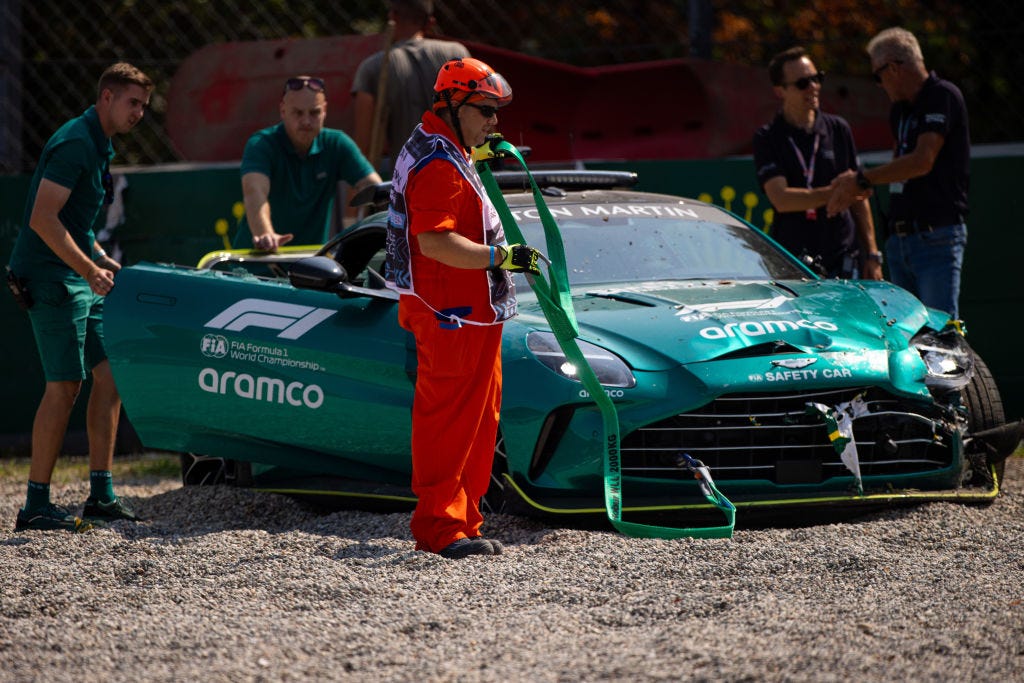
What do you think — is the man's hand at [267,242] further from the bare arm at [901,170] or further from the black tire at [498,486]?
the bare arm at [901,170]

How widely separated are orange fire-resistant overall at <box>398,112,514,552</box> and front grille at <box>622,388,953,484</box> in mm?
571

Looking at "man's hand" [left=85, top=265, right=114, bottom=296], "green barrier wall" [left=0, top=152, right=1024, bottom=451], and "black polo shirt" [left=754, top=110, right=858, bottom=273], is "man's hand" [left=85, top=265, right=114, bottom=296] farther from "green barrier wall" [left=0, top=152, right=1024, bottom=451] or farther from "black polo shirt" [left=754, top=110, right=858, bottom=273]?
"black polo shirt" [left=754, top=110, right=858, bottom=273]

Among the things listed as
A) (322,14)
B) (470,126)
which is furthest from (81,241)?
(322,14)

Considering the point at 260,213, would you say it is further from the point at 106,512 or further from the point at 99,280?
the point at 106,512

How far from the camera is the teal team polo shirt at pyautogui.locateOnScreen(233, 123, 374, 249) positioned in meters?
7.61

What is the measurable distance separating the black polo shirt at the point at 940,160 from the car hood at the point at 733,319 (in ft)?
4.43

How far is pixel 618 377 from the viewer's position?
510cm

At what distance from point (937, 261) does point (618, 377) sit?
2802mm

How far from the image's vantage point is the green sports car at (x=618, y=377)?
5.11m

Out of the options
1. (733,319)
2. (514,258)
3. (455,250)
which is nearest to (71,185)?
(455,250)

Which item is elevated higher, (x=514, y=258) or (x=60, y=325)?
(x=514, y=258)

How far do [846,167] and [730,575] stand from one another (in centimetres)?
368

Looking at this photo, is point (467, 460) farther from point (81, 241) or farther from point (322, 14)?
point (322, 14)

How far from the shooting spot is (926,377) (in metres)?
5.52
